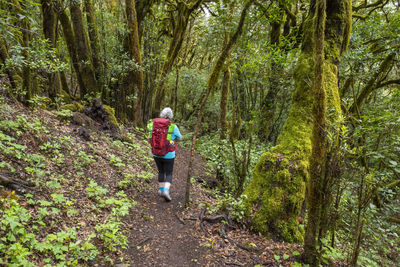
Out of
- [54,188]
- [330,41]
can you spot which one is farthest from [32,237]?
[330,41]

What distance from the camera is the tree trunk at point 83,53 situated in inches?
329

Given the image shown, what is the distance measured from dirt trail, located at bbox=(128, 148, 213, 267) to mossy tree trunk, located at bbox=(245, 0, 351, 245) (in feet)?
4.68

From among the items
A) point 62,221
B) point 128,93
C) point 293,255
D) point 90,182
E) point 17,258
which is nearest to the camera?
point 17,258

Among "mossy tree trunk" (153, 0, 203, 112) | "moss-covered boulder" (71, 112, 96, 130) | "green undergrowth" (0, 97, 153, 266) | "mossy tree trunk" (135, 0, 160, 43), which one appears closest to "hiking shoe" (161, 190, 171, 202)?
"green undergrowth" (0, 97, 153, 266)

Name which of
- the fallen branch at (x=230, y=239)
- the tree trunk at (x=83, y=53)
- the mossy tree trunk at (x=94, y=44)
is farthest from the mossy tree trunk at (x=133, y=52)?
the fallen branch at (x=230, y=239)

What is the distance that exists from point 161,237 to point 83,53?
8.12m

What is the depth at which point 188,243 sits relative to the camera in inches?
164

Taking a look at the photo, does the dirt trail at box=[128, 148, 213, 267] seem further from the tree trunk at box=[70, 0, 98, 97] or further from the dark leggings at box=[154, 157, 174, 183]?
the tree trunk at box=[70, 0, 98, 97]

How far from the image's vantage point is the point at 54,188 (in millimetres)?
3861

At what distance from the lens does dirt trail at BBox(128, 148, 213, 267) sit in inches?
144

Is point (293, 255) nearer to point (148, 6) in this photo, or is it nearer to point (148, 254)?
point (148, 254)

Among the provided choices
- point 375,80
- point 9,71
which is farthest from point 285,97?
point 9,71

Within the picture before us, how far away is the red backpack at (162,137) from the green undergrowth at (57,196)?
3.96ft

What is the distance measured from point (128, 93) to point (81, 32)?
9.78 feet
